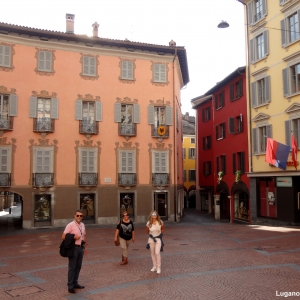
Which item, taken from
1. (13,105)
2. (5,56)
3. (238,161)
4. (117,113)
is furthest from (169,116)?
(5,56)

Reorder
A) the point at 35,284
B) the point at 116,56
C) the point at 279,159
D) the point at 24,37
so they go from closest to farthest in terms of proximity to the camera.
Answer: the point at 35,284 < the point at 279,159 < the point at 24,37 < the point at 116,56

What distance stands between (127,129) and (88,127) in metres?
3.03

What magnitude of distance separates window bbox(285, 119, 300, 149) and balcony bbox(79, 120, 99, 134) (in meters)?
13.5

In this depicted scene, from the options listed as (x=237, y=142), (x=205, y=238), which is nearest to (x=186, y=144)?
(x=237, y=142)

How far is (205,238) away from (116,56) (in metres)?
16.6

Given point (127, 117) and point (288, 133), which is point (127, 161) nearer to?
point (127, 117)

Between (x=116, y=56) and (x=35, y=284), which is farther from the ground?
(x=116, y=56)

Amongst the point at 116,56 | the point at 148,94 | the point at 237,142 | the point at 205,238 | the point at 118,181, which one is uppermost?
the point at 116,56

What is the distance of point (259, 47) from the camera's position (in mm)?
28312

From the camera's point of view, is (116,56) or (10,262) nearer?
(10,262)

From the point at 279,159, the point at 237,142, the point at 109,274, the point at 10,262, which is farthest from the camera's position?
the point at 237,142

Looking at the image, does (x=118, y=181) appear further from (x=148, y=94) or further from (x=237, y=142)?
(x=237, y=142)

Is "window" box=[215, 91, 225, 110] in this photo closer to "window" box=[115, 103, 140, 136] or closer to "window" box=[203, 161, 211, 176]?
"window" box=[203, 161, 211, 176]

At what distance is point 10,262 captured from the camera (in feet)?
45.8
